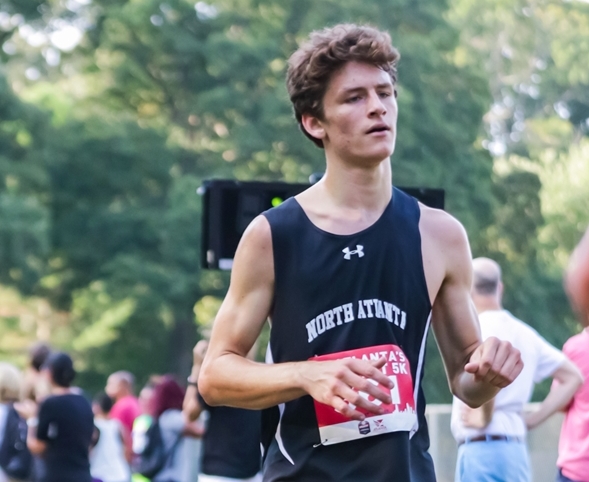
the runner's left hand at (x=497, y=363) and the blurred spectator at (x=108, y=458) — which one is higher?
the blurred spectator at (x=108, y=458)

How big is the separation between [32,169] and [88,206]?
2.49 metres

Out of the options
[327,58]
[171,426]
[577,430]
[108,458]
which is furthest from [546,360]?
[108,458]

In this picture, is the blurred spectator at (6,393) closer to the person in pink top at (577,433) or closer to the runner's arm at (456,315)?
the person in pink top at (577,433)

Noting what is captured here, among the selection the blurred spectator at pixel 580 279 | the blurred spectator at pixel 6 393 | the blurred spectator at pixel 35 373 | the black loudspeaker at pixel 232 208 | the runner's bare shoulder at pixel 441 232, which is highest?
the black loudspeaker at pixel 232 208

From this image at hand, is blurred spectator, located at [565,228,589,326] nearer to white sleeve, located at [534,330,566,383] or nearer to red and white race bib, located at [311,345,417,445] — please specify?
red and white race bib, located at [311,345,417,445]

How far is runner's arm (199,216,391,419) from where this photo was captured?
117 inches

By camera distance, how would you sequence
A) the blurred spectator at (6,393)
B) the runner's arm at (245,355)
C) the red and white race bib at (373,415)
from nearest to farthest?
the runner's arm at (245,355) < the red and white race bib at (373,415) < the blurred spectator at (6,393)

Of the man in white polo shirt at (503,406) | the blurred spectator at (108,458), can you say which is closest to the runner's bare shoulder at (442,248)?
the man in white polo shirt at (503,406)

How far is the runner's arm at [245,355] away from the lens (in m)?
2.98

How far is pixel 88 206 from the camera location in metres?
32.0

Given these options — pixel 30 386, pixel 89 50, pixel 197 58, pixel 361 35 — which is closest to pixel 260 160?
pixel 197 58

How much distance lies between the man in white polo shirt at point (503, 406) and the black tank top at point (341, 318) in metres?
2.87

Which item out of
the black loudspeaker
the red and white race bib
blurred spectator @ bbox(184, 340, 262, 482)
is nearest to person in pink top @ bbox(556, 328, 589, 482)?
blurred spectator @ bbox(184, 340, 262, 482)

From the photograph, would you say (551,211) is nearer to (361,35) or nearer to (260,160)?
(260,160)
